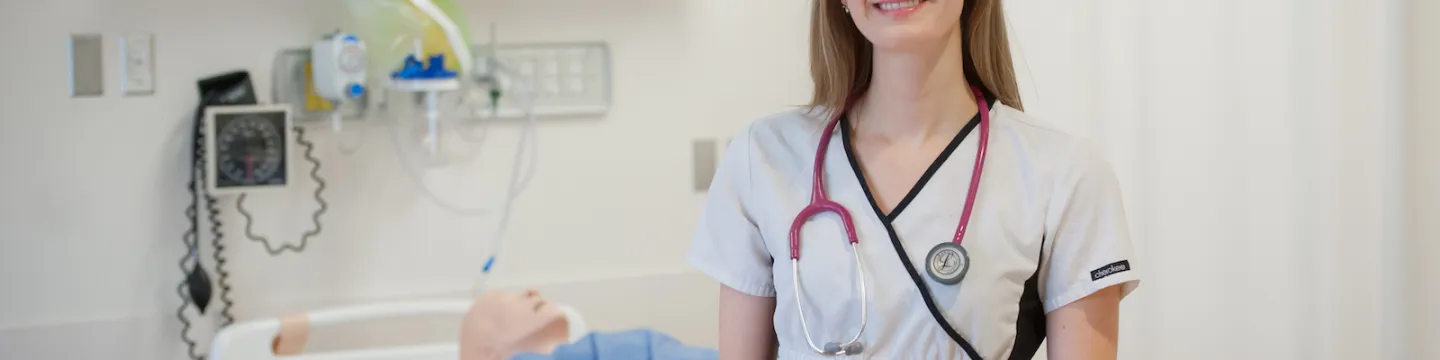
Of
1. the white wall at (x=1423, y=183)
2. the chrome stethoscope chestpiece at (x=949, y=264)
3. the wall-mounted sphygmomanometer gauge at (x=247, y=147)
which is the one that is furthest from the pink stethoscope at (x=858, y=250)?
the white wall at (x=1423, y=183)

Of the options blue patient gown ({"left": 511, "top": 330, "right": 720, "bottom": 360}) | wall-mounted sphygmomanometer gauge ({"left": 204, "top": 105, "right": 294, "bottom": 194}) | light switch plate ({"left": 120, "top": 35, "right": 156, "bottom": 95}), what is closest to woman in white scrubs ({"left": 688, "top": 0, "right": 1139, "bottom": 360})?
blue patient gown ({"left": 511, "top": 330, "right": 720, "bottom": 360})

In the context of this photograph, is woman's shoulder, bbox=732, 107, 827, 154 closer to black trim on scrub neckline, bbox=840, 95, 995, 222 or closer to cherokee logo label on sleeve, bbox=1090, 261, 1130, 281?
black trim on scrub neckline, bbox=840, 95, 995, 222

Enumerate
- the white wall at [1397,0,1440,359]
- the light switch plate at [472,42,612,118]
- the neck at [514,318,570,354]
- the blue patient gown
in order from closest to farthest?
1. the blue patient gown
2. the neck at [514,318,570,354]
3. the white wall at [1397,0,1440,359]
4. the light switch plate at [472,42,612,118]

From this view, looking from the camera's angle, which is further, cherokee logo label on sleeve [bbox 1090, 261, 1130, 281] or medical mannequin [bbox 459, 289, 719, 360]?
medical mannequin [bbox 459, 289, 719, 360]

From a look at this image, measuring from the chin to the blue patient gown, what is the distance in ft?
2.92

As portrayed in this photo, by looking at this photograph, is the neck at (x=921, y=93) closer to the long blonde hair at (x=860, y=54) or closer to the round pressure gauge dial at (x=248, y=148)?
the long blonde hair at (x=860, y=54)

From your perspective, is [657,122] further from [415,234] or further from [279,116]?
[279,116]

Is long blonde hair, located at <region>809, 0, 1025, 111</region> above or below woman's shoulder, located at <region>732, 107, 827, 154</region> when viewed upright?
above

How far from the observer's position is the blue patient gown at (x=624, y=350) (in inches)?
72.7

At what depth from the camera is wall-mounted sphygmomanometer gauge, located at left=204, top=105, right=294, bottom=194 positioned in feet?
6.66

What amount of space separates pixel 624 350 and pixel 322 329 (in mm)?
649

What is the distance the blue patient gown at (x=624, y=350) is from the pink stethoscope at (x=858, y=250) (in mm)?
801

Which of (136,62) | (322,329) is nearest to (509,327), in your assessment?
(322,329)

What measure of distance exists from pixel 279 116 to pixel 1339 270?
72.1 inches
